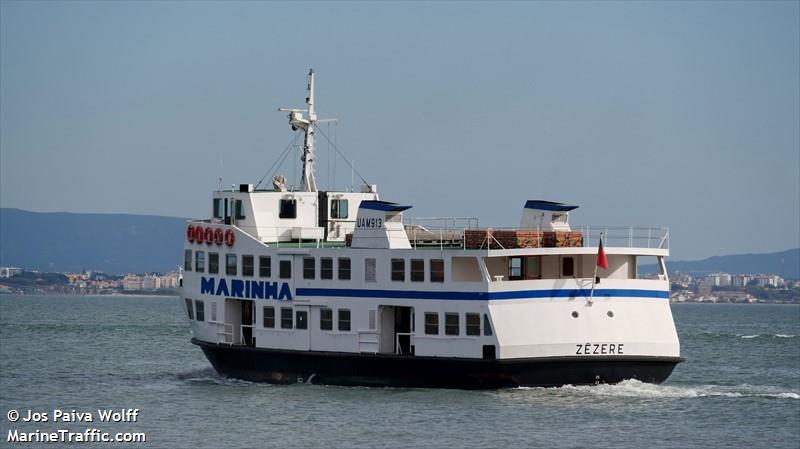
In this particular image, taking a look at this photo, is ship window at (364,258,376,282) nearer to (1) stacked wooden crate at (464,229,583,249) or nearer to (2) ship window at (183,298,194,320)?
(1) stacked wooden crate at (464,229,583,249)

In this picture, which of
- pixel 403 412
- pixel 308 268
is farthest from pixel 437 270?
pixel 403 412

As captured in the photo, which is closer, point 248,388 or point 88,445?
point 88,445

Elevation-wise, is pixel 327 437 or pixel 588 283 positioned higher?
pixel 588 283

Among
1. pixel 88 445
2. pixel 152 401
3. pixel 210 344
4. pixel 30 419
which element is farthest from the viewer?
pixel 210 344

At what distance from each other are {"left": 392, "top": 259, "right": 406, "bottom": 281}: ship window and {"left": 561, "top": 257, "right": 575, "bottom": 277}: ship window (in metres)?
4.48

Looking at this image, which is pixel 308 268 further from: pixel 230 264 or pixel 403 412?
pixel 403 412

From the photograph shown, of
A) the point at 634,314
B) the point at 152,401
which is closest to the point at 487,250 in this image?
the point at 634,314

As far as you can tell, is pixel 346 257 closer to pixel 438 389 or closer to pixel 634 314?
pixel 438 389

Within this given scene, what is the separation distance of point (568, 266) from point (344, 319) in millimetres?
6600

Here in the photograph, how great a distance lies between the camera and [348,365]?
42781 mm

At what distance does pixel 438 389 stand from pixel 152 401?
824cm

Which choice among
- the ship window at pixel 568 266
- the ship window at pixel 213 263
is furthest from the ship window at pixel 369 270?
the ship window at pixel 213 263

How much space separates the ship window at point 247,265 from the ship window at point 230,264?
1.53ft

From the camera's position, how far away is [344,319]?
1694 inches
